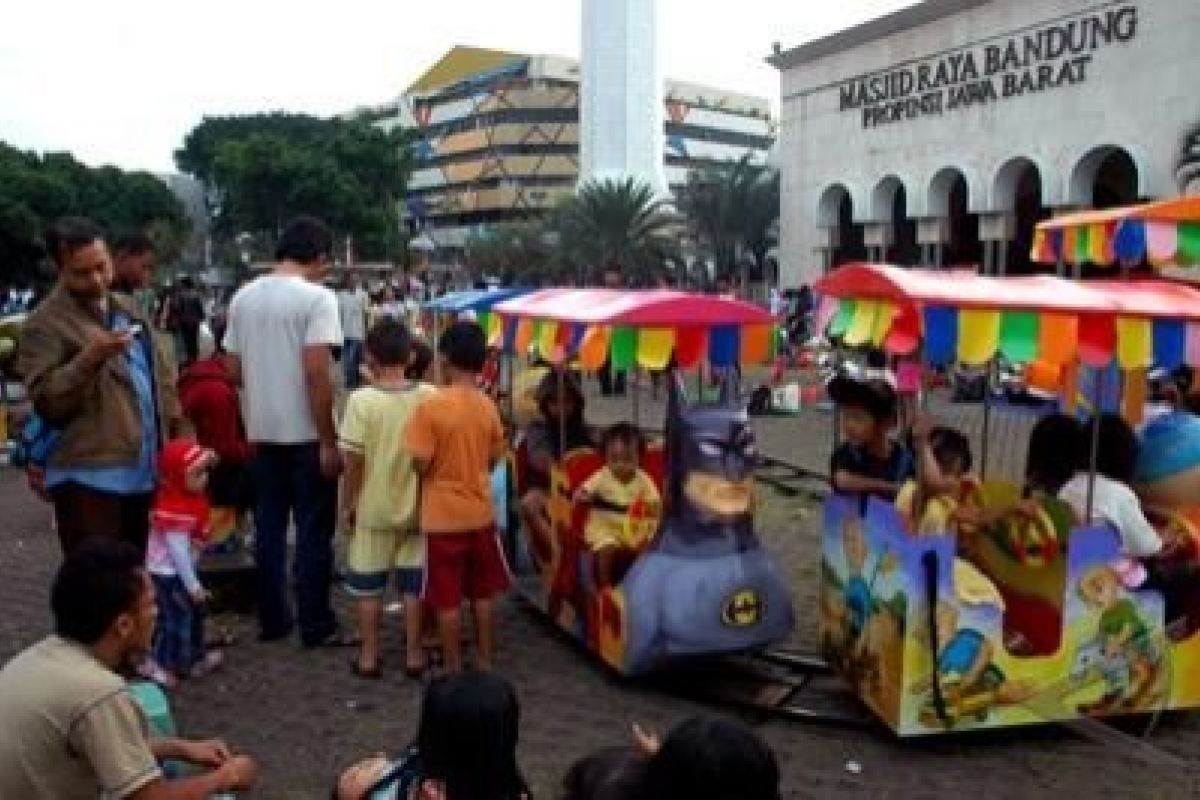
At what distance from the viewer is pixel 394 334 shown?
560 cm

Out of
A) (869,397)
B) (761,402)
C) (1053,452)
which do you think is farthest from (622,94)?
(1053,452)

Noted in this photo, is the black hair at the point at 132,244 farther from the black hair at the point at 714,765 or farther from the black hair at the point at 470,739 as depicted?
the black hair at the point at 714,765

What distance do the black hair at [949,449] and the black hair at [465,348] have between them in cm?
186

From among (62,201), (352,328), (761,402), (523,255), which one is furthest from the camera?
(523,255)

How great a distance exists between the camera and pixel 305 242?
572cm

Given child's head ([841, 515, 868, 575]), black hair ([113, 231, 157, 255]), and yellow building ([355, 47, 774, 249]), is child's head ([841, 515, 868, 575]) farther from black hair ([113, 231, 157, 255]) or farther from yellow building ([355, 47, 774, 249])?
yellow building ([355, 47, 774, 249])

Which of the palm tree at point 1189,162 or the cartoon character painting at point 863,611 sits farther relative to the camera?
the palm tree at point 1189,162

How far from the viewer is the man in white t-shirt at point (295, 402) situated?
18.3 ft

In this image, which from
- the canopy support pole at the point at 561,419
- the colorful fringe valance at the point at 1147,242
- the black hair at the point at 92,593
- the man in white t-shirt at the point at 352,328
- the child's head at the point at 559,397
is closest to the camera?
the black hair at the point at 92,593

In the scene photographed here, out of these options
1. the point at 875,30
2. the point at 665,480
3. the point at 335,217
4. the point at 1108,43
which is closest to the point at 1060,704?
the point at 665,480

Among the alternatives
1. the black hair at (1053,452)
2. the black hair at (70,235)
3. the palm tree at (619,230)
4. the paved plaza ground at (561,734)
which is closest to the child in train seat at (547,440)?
the paved plaza ground at (561,734)

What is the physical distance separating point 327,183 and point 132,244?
1743 inches

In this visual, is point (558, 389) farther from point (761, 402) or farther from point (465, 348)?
point (761, 402)

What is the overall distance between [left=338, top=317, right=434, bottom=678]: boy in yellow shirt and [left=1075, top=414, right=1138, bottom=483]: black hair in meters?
2.70
